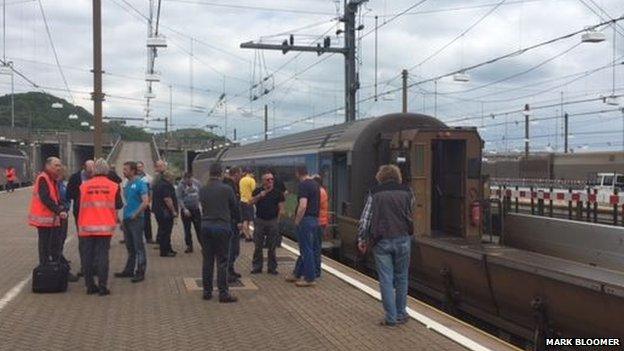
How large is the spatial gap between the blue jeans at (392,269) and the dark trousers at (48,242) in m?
4.54

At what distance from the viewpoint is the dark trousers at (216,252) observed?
8992mm

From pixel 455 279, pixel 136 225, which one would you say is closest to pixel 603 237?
pixel 455 279

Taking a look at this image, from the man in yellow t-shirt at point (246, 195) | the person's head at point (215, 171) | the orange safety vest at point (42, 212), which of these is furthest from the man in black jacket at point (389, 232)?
the man in yellow t-shirt at point (246, 195)

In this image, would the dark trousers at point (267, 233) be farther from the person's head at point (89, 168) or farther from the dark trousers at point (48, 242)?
the dark trousers at point (48, 242)

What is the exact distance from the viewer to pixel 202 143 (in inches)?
4309

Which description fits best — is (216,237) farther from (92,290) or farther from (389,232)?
(389,232)

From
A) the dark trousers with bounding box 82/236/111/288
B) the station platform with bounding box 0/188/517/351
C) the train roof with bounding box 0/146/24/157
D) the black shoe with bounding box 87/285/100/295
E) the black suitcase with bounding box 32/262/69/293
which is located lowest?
the station platform with bounding box 0/188/517/351

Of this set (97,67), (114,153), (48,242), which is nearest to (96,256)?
(48,242)

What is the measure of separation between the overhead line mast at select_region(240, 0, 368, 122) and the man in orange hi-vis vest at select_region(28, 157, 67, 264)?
18.5 meters

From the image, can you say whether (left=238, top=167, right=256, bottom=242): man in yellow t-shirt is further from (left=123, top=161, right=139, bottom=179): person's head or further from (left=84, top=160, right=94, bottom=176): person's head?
(left=84, top=160, right=94, bottom=176): person's head

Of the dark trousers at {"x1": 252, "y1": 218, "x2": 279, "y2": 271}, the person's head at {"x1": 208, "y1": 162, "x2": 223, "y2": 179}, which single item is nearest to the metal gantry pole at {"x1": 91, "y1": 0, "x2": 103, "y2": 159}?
the dark trousers at {"x1": 252, "y1": 218, "x2": 279, "y2": 271}

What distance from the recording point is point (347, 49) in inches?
1094

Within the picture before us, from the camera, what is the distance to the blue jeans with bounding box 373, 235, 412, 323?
24.7 feet

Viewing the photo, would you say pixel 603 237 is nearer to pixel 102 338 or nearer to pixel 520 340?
pixel 520 340
